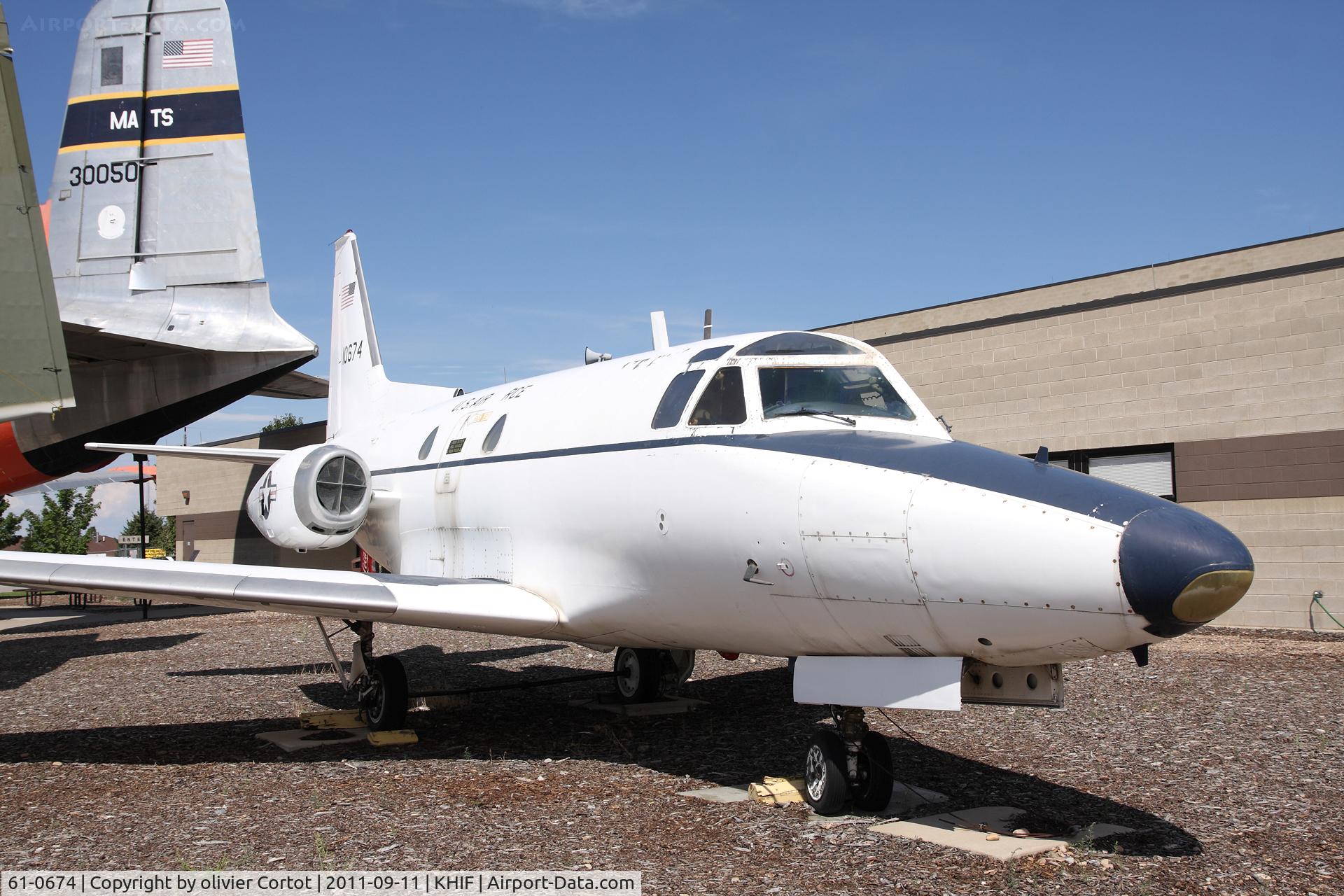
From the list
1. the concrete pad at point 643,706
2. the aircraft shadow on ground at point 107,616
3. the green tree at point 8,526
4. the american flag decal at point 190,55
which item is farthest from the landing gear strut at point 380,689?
the green tree at point 8,526

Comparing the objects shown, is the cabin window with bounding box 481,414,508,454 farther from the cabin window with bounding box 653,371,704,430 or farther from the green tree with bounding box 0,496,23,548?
the green tree with bounding box 0,496,23,548

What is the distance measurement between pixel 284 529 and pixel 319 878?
596 cm

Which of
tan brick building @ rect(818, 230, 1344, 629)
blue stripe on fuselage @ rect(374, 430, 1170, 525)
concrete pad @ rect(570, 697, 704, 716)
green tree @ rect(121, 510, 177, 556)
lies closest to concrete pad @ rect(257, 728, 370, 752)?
concrete pad @ rect(570, 697, 704, 716)

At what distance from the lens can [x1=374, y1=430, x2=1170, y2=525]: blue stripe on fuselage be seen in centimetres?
506

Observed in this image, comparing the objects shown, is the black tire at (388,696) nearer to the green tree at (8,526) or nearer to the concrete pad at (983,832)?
the concrete pad at (983,832)

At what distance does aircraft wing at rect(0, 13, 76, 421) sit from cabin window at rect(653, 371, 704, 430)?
170 inches

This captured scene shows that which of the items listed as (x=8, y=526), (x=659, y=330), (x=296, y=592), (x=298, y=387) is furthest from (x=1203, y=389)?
(x=8, y=526)

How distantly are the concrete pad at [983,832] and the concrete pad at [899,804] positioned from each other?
0.18 meters

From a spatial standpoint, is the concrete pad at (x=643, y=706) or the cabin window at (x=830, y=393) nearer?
the cabin window at (x=830, y=393)

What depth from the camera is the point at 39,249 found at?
301 inches

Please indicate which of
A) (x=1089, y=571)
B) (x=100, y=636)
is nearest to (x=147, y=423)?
(x=100, y=636)

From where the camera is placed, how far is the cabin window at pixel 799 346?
23.0 ft

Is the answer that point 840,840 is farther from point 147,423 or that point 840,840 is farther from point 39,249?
point 147,423
